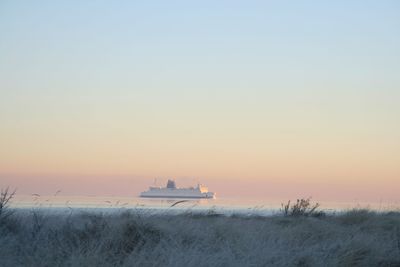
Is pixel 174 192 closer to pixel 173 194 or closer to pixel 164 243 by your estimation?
pixel 173 194

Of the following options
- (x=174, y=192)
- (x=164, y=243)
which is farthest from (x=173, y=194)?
(x=164, y=243)

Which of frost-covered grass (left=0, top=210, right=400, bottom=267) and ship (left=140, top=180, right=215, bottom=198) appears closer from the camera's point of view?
frost-covered grass (left=0, top=210, right=400, bottom=267)

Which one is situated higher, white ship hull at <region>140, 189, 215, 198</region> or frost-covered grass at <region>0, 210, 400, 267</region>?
white ship hull at <region>140, 189, 215, 198</region>

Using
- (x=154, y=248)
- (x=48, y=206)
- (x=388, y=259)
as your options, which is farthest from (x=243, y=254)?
(x=48, y=206)

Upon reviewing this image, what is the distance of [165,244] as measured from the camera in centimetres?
1229

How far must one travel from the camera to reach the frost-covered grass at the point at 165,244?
11.0m

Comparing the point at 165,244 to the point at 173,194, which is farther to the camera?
the point at 173,194

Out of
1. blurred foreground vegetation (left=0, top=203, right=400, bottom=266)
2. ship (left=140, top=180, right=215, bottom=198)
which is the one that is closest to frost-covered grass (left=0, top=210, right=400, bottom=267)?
blurred foreground vegetation (left=0, top=203, right=400, bottom=266)

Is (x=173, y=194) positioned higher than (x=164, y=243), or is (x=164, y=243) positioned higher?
(x=173, y=194)

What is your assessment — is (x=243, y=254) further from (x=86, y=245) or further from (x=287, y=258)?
(x=86, y=245)

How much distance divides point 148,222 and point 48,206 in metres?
4.61

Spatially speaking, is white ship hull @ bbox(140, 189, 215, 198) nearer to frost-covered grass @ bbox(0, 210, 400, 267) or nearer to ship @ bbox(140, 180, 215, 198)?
ship @ bbox(140, 180, 215, 198)

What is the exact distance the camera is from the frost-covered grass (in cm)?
1099

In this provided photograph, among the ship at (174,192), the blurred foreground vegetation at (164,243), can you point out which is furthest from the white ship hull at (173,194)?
the blurred foreground vegetation at (164,243)
